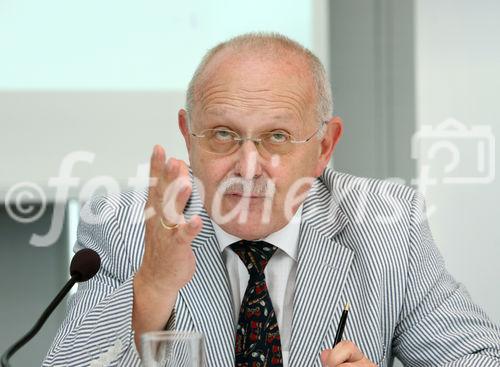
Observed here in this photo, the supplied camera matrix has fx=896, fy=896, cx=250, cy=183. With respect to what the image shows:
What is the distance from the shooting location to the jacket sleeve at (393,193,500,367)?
6.77ft

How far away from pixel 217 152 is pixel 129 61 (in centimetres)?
136

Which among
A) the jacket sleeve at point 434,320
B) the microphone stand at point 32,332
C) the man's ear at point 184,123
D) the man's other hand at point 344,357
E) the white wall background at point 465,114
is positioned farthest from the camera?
the white wall background at point 465,114

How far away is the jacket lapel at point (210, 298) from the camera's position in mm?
1990

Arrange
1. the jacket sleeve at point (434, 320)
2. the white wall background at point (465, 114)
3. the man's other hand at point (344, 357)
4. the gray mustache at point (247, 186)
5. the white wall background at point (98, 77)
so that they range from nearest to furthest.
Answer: the man's other hand at point (344, 357) → the gray mustache at point (247, 186) → the jacket sleeve at point (434, 320) → the white wall background at point (98, 77) → the white wall background at point (465, 114)

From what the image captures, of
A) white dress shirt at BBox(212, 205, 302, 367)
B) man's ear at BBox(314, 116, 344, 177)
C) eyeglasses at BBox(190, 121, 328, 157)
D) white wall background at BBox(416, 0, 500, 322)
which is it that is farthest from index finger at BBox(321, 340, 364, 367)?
white wall background at BBox(416, 0, 500, 322)

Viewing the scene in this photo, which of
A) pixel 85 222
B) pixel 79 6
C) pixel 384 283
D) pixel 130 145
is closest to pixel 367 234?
pixel 384 283

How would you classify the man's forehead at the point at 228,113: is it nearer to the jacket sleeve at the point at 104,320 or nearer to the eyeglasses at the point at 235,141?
the eyeglasses at the point at 235,141

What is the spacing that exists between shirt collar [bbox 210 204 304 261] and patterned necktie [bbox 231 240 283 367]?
7cm

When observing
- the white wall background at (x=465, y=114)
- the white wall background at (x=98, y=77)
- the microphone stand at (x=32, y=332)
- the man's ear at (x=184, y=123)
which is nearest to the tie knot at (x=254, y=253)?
the man's ear at (x=184, y=123)

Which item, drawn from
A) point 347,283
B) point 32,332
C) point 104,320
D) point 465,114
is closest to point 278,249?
point 347,283

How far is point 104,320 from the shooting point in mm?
1806

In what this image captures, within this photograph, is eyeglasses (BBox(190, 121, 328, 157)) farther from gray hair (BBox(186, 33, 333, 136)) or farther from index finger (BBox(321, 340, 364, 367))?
index finger (BBox(321, 340, 364, 367))

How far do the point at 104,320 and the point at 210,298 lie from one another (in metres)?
0.32

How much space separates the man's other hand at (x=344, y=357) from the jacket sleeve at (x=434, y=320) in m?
0.41
